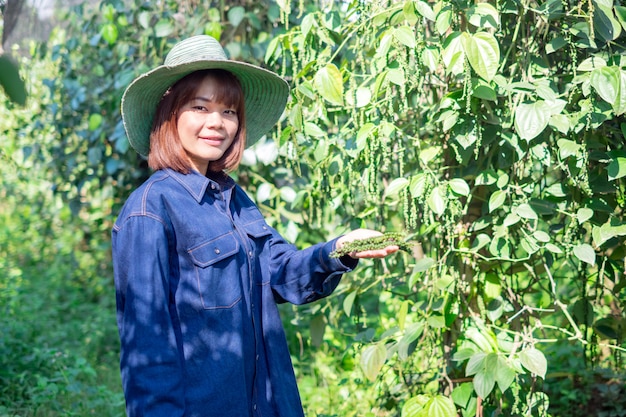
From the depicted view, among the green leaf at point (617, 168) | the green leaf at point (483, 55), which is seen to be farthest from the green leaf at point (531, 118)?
the green leaf at point (617, 168)

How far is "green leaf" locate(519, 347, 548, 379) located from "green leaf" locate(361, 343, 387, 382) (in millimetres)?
371

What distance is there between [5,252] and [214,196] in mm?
4180

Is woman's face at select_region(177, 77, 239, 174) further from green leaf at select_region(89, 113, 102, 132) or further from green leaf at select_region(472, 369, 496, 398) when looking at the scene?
green leaf at select_region(89, 113, 102, 132)

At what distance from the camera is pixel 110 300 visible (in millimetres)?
4570

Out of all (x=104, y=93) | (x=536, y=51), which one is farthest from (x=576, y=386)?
(x=104, y=93)

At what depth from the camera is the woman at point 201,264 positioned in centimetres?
146

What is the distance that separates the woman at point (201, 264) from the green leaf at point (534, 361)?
48 centimetres

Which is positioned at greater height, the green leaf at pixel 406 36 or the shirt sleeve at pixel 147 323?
the green leaf at pixel 406 36

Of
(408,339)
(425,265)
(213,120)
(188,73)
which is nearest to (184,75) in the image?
(188,73)

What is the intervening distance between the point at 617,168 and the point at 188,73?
964 millimetres

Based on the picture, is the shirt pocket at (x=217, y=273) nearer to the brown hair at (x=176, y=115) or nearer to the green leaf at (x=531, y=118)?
the brown hair at (x=176, y=115)

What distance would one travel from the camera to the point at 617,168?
5.92ft

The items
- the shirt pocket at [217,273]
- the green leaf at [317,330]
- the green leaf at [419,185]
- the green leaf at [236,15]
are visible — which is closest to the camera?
the shirt pocket at [217,273]

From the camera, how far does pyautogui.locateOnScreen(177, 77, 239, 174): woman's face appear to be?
65.6 inches
